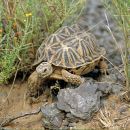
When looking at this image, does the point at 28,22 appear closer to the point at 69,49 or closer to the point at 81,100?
the point at 69,49

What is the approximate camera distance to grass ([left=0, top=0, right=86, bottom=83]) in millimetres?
4023

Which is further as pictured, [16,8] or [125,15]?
[16,8]

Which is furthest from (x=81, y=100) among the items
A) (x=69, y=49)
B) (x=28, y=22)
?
(x=28, y=22)

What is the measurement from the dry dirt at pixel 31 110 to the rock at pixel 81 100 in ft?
0.27

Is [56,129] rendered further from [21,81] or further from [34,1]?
[34,1]

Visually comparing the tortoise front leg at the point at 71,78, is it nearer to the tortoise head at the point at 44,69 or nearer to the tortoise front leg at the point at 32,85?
the tortoise head at the point at 44,69

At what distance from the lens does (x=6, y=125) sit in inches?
150

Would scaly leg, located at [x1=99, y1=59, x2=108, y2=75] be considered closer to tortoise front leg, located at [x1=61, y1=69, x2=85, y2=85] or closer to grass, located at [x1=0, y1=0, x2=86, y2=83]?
tortoise front leg, located at [x1=61, y1=69, x2=85, y2=85]

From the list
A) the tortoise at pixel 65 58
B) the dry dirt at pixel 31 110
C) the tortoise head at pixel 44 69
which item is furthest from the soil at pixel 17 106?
the tortoise head at pixel 44 69

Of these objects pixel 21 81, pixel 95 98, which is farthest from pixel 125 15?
pixel 21 81

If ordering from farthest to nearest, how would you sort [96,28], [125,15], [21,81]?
[96,28] → [21,81] → [125,15]

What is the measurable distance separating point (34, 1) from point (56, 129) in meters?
1.18

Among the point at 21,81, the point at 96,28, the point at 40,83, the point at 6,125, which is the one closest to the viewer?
the point at 6,125

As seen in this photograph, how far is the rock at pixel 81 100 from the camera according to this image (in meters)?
3.62
